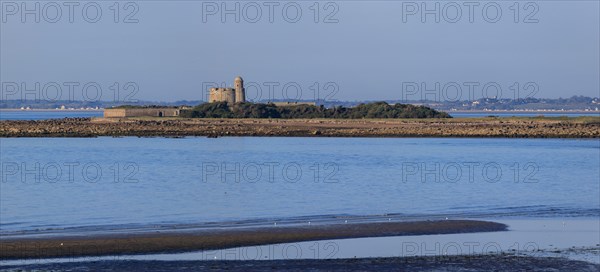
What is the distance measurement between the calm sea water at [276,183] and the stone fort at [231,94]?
199 feet

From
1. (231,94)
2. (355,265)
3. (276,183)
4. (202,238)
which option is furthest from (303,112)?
(355,265)

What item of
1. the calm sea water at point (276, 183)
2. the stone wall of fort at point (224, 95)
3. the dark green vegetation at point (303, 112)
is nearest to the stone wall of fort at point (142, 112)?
the dark green vegetation at point (303, 112)

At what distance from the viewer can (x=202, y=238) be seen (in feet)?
62.0

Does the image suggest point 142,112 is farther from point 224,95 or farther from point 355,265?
point 355,265

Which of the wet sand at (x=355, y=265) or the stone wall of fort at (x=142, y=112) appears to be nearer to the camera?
the wet sand at (x=355, y=265)

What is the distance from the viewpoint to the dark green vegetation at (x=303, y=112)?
109 metres

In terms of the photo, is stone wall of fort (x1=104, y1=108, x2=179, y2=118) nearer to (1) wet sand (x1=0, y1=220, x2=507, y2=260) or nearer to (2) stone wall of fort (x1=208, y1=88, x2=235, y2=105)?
(2) stone wall of fort (x1=208, y1=88, x2=235, y2=105)

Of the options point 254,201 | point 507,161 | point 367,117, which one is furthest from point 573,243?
point 367,117

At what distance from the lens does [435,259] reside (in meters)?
16.6

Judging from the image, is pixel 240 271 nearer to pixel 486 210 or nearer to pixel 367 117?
pixel 486 210

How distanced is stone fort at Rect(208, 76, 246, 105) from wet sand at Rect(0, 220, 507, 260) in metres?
97.2

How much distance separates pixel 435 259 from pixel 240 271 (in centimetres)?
347

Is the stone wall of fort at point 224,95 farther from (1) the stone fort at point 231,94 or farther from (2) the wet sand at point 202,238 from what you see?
(2) the wet sand at point 202,238

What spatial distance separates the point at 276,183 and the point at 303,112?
7790cm
